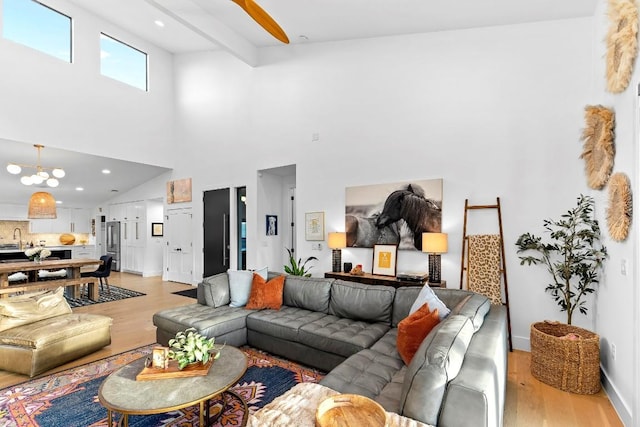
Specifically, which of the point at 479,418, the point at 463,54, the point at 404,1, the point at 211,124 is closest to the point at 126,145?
the point at 211,124

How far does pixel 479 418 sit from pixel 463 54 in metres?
4.13

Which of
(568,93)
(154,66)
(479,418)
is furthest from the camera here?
(154,66)

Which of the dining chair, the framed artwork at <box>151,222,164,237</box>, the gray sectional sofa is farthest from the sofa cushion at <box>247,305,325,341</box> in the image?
the framed artwork at <box>151,222,164,237</box>

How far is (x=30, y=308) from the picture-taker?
3348mm

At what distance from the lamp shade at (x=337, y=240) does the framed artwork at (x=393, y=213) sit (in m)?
0.18

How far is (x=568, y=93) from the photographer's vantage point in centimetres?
347

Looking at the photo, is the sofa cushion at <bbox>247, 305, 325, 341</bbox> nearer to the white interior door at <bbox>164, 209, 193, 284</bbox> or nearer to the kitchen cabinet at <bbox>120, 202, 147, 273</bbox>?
the white interior door at <bbox>164, 209, 193, 284</bbox>

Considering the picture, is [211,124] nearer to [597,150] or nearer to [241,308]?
[241,308]

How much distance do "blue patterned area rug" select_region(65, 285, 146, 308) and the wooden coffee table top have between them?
183 inches

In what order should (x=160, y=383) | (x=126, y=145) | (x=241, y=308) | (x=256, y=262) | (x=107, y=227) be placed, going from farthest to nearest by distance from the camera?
(x=107, y=227)
(x=126, y=145)
(x=256, y=262)
(x=241, y=308)
(x=160, y=383)

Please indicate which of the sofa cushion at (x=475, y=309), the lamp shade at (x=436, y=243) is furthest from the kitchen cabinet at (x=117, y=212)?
the sofa cushion at (x=475, y=309)

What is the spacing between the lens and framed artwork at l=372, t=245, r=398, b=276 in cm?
447

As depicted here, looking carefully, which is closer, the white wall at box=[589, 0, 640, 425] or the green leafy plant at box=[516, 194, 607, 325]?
the white wall at box=[589, 0, 640, 425]

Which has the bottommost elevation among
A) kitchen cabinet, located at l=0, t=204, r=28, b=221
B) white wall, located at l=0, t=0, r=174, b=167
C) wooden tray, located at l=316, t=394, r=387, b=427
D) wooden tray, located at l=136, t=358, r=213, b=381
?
wooden tray, located at l=136, t=358, r=213, b=381
